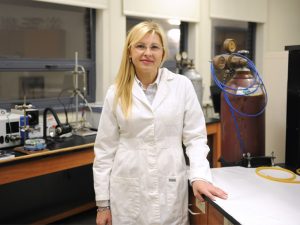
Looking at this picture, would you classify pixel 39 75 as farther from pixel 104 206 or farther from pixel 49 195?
pixel 104 206

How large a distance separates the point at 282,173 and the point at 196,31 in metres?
3.01

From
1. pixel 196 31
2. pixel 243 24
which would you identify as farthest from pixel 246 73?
pixel 243 24

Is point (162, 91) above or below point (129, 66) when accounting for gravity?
below

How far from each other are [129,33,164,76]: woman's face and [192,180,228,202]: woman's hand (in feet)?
1.64

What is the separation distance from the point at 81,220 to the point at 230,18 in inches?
124

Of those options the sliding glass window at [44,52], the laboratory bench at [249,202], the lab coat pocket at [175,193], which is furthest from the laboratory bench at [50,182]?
the lab coat pocket at [175,193]

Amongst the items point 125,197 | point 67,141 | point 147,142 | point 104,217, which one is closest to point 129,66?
point 147,142

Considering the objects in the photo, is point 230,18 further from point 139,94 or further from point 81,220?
point 139,94

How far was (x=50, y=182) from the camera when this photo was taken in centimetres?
313

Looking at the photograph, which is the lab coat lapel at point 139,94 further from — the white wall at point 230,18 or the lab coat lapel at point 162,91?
the white wall at point 230,18

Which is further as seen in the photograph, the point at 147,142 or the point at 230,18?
the point at 230,18

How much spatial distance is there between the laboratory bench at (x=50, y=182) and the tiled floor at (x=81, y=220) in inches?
1.7

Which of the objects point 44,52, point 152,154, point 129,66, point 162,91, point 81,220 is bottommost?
point 81,220

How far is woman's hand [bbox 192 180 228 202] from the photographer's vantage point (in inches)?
50.2
